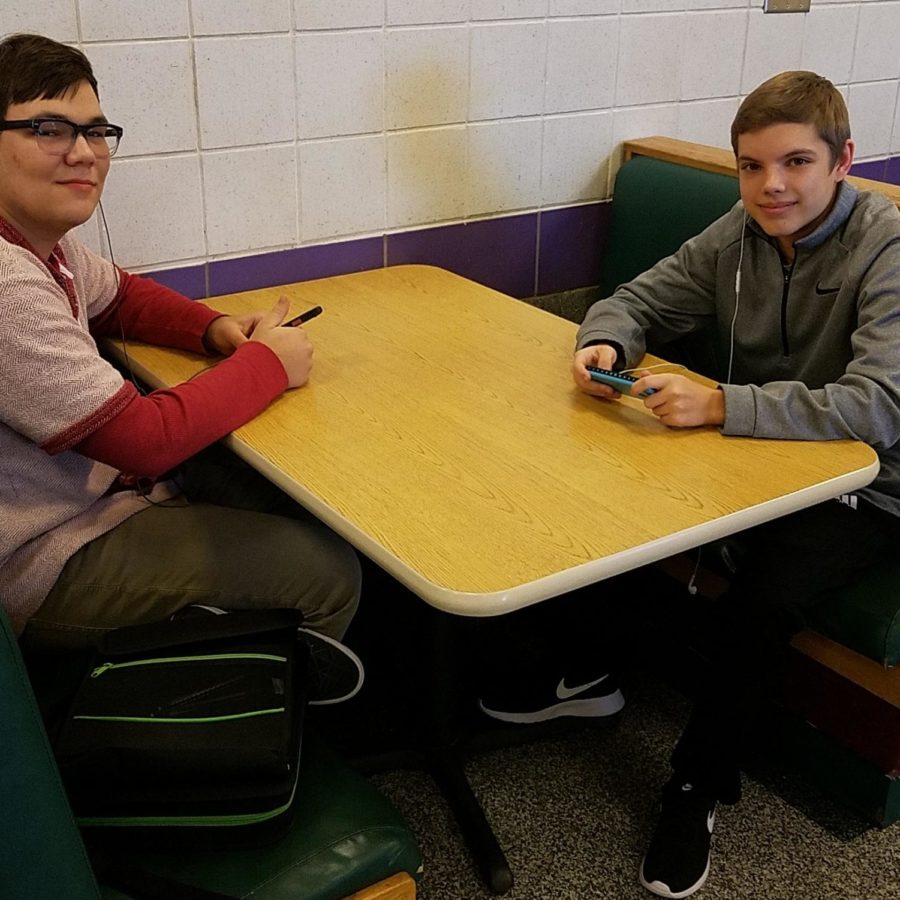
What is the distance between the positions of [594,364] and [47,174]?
820 millimetres

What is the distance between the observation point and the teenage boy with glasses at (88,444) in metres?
1.37

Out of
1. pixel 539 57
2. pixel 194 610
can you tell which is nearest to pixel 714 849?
pixel 194 610

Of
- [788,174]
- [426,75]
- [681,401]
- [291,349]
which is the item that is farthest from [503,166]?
[681,401]

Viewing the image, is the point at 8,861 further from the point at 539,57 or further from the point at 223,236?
the point at 539,57

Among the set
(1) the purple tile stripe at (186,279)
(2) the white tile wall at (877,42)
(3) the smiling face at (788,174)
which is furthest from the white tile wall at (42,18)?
(2) the white tile wall at (877,42)

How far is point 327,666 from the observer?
5.13ft

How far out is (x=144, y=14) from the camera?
1872mm

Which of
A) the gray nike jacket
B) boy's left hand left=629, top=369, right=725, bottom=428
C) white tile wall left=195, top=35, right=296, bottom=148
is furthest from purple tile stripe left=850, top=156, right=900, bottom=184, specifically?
boy's left hand left=629, top=369, right=725, bottom=428

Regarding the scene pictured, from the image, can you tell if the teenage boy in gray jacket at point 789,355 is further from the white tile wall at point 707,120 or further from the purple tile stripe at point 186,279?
the white tile wall at point 707,120

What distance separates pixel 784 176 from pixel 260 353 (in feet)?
2.76

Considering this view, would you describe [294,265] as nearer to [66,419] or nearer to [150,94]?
[150,94]

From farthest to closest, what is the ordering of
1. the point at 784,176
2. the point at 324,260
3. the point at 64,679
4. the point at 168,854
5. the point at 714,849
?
the point at 324,260 < the point at 714,849 < the point at 784,176 < the point at 64,679 < the point at 168,854

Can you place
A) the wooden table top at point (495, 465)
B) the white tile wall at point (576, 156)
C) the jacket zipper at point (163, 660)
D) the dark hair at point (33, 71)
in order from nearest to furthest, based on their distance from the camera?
the wooden table top at point (495, 465)
the jacket zipper at point (163, 660)
the dark hair at point (33, 71)
the white tile wall at point (576, 156)

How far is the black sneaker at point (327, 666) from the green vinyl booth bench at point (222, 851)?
5.4 inches
